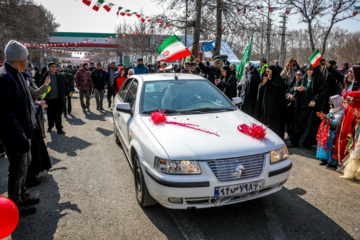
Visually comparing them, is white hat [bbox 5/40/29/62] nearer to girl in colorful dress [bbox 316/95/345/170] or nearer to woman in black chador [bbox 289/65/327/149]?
girl in colorful dress [bbox 316/95/345/170]

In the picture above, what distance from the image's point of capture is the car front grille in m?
2.75

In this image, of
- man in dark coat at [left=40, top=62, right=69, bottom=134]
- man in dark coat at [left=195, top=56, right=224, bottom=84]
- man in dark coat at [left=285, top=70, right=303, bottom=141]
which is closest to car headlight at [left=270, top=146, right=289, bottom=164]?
man in dark coat at [left=285, top=70, right=303, bottom=141]

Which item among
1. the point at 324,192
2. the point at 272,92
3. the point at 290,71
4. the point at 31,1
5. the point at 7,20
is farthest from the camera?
the point at 31,1

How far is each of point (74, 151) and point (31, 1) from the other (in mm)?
28080


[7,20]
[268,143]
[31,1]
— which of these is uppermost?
[31,1]

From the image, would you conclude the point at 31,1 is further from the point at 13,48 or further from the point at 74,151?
the point at 13,48

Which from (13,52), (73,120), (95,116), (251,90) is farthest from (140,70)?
(13,52)

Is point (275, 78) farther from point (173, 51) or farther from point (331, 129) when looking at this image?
point (173, 51)

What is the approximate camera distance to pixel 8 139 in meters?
2.79

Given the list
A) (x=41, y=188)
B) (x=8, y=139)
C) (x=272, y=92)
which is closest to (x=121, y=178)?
(x=41, y=188)

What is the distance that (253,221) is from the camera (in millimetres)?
3133

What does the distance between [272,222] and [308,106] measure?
417 cm

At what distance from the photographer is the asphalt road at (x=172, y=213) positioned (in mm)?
2912

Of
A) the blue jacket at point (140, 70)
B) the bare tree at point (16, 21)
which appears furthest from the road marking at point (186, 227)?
the bare tree at point (16, 21)
